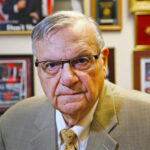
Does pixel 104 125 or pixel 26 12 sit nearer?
pixel 104 125

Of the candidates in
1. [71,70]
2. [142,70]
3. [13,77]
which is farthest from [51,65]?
[142,70]

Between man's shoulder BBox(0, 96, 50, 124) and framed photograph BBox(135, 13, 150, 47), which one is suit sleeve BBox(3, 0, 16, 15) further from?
framed photograph BBox(135, 13, 150, 47)

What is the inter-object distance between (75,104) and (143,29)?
877mm

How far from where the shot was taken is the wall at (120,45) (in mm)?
1442

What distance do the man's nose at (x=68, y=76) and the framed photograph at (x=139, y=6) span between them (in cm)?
82

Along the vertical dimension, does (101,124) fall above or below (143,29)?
below

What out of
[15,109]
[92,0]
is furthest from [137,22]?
[15,109]

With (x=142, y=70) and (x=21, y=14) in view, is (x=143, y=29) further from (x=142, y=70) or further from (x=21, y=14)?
(x=21, y=14)

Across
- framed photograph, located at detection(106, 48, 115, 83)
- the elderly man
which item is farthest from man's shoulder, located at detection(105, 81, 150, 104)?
framed photograph, located at detection(106, 48, 115, 83)

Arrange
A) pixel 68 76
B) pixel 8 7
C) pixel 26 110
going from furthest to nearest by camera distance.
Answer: pixel 8 7 → pixel 26 110 → pixel 68 76

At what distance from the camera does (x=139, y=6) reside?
1426 mm

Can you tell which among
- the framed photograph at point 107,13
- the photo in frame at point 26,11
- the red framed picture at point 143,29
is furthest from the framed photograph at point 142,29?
the photo in frame at point 26,11

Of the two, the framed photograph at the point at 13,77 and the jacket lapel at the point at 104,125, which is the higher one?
the framed photograph at the point at 13,77

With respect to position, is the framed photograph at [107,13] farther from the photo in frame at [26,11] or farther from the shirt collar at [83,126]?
the shirt collar at [83,126]
